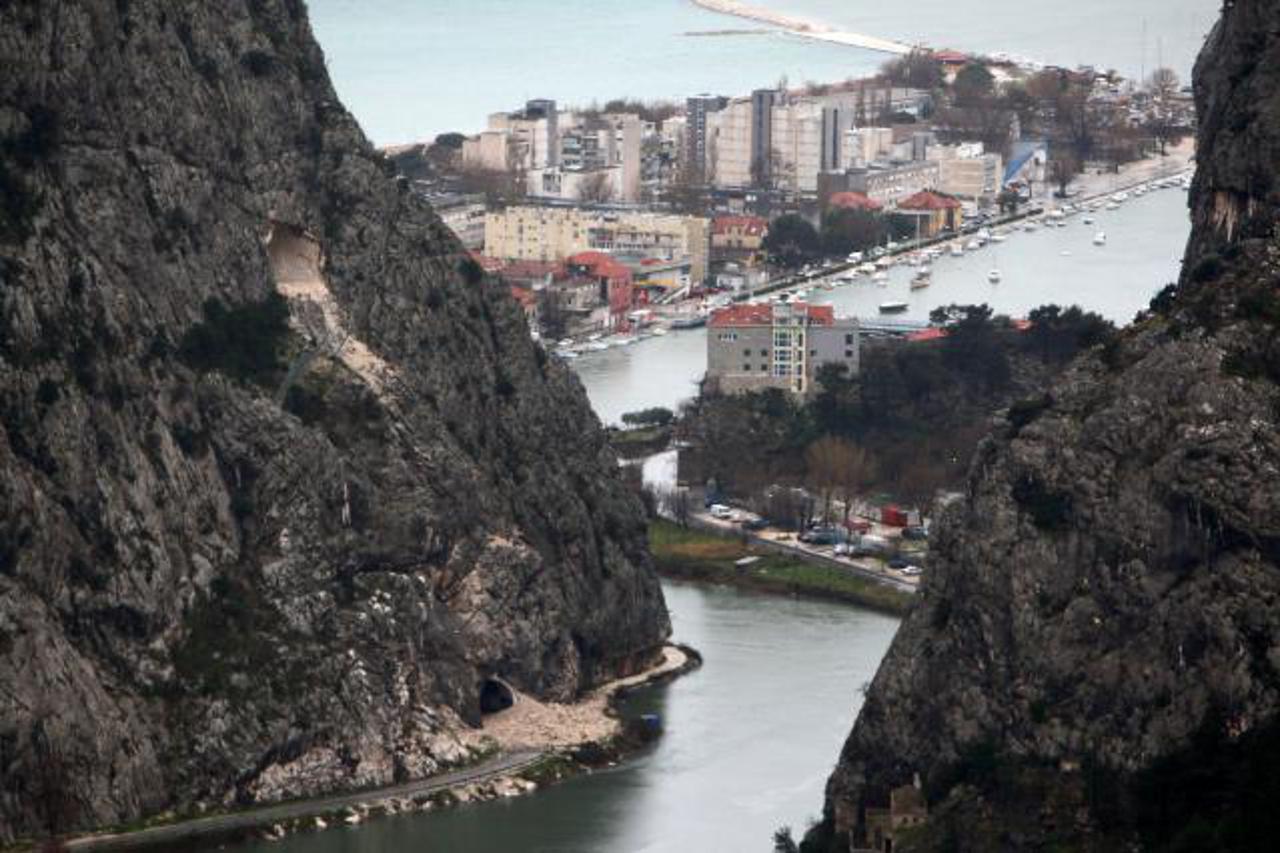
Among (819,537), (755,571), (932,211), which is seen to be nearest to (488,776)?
(755,571)

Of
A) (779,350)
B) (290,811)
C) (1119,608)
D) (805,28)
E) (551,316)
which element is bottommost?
(290,811)

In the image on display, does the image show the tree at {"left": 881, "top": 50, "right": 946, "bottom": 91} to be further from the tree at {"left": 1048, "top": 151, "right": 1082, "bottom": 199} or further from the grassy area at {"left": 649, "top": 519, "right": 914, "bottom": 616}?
the grassy area at {"left": 649, "top": 519, "right": 914, "bottom": 616}

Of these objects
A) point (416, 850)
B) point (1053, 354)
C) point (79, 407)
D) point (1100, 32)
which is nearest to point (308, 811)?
point (416, 850)

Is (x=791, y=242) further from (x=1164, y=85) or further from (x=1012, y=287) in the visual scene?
(x=1164, y=85)

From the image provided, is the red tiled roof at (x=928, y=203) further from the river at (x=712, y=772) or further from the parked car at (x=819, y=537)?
the river at (x=712, y=772)

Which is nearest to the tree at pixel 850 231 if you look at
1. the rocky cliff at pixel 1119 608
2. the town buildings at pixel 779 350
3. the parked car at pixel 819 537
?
the town buildings at pixel 779 350

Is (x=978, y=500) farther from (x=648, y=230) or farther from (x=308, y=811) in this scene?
(x=648, y=230)

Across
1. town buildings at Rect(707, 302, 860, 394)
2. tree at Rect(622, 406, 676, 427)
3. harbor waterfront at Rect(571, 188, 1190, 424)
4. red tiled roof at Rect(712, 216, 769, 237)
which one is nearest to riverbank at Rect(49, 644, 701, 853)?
tree at Rect(622, 406, 676, 427)
